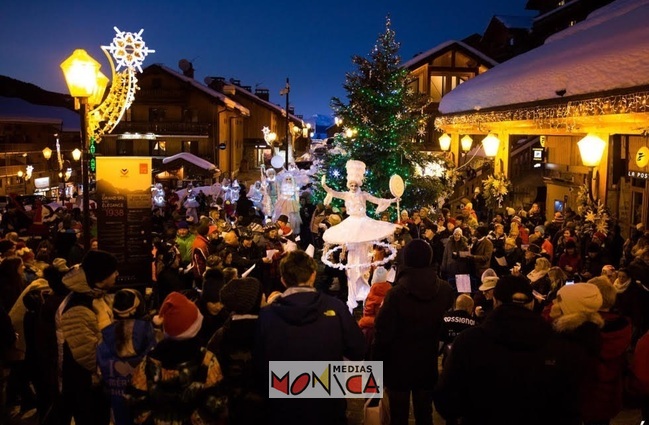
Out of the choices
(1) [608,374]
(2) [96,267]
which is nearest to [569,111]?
(1) [608,374]

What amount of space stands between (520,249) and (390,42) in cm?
887

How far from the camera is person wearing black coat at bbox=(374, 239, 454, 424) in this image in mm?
4781

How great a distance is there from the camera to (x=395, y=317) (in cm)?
478

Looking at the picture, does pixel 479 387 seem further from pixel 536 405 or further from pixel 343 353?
pixel 343 353

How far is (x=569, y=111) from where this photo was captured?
11.3 m

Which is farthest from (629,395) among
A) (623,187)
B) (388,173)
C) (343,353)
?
(388,173)

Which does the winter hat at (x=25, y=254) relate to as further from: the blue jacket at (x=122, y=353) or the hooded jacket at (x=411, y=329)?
the hooded jacket at (x=411, y=329)

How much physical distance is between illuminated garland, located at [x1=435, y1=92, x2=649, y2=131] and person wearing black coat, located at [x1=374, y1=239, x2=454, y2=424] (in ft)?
19.6

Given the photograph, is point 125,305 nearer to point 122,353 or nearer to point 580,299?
point 122,353

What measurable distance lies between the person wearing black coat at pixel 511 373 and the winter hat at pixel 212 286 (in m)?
2.42

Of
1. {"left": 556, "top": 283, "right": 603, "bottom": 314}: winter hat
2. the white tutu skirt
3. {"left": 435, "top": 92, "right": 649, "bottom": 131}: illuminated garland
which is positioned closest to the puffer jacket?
{"left": 556, "top": 283, "right": 603, "bottom": 314}: winter hat

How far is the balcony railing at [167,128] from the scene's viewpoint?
45188mm

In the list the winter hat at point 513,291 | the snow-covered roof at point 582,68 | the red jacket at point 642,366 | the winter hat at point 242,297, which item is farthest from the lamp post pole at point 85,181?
the snow-covered roof at point 582,68

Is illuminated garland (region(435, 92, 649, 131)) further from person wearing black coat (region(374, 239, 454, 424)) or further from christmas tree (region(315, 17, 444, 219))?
person wearing black coat (region(374, 239, 454, 424))
